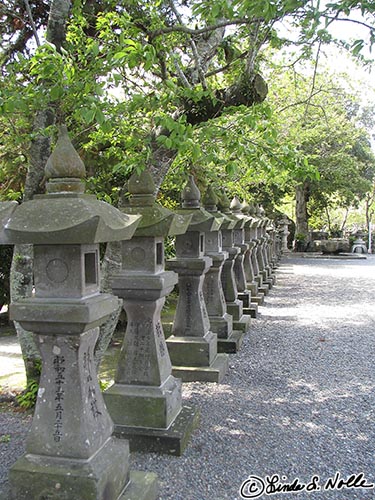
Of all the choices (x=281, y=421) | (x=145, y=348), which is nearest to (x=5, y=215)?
(x=145, y=348)

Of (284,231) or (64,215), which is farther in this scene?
(284,231)

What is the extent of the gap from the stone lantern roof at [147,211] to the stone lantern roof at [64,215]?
2.57ft

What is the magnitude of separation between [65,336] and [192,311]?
8.04 feet

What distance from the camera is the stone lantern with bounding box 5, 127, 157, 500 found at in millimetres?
2342

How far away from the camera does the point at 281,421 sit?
3.91 m

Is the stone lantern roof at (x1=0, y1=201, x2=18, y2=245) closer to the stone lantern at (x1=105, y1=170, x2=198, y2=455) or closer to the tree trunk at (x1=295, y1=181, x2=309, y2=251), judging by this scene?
the stone lantern at (x1=105, y1=170, x2=198, y2=455)

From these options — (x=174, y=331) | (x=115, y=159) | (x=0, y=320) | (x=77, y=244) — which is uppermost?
(x=115, y=159)

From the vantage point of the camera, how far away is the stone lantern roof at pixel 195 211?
470 centimetres

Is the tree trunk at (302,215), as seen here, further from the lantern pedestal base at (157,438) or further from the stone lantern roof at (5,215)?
the stone lantern roof at (5,215)

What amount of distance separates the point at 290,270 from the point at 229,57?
468 inches

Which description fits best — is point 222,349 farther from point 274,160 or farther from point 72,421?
point 72,421

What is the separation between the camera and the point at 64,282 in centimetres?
246

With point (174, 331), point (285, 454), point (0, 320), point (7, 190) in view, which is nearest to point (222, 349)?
point (174, 331)
